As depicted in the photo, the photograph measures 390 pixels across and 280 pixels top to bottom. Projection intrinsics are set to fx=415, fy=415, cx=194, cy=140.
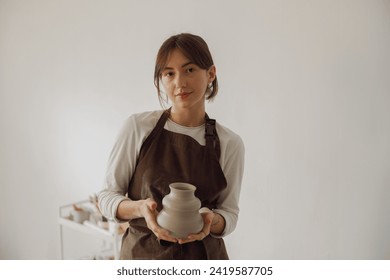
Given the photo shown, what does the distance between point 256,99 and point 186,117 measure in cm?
27

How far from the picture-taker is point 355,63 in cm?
136

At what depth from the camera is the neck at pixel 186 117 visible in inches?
50.3

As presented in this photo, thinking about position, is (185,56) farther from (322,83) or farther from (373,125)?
(373,125)

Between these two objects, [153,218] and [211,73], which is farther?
[211,73]

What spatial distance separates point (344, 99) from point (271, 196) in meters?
0.40

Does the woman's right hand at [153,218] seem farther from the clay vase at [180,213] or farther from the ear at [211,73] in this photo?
the ear at [211,73]

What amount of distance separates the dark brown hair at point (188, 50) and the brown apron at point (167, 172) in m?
0.17

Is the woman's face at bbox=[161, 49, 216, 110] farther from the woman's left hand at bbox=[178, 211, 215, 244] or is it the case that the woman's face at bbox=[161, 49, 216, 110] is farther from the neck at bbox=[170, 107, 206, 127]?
the woman's left hand at bbox=[178, 211, 215, 244]

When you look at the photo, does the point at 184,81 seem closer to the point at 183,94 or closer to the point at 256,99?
the point at 183,94

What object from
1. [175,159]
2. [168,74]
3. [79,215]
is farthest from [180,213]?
[79,215]

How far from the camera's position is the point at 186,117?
1.28 meters

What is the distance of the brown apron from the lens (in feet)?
4.01

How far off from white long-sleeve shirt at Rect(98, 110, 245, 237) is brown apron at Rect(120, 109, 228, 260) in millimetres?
18
